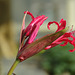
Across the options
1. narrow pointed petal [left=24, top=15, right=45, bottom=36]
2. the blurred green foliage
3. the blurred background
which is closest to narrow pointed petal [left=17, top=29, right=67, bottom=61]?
narrow pointed petal [left=24, top=15, right=45, bottom=36]

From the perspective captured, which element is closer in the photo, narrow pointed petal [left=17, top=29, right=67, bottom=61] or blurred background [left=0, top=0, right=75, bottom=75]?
narrow pointed petal [left=17, top=29, right=67, bottom=61]

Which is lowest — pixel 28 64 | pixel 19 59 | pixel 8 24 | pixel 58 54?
pixel 28 64

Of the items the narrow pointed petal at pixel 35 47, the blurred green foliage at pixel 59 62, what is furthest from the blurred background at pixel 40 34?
the narrow pointed petal at pixel 35 47

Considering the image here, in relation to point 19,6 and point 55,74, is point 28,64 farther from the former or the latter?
point 19,6

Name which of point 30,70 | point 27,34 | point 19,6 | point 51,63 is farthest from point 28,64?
point 27,34

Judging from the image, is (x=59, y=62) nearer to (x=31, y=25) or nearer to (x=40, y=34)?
(x=40, y=34)

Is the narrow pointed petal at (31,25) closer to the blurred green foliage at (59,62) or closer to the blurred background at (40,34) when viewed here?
the blurred background at (40,34)

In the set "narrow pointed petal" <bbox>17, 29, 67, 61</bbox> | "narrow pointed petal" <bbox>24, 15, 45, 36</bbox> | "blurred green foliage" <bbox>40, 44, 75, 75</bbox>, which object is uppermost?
"narrow pointed petal" <bbox>24, 15, 45, 36</bbox>

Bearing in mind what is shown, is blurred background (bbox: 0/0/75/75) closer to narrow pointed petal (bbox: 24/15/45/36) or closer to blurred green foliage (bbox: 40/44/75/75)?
blurred green foliage (bbox: 40/44/75/75)
